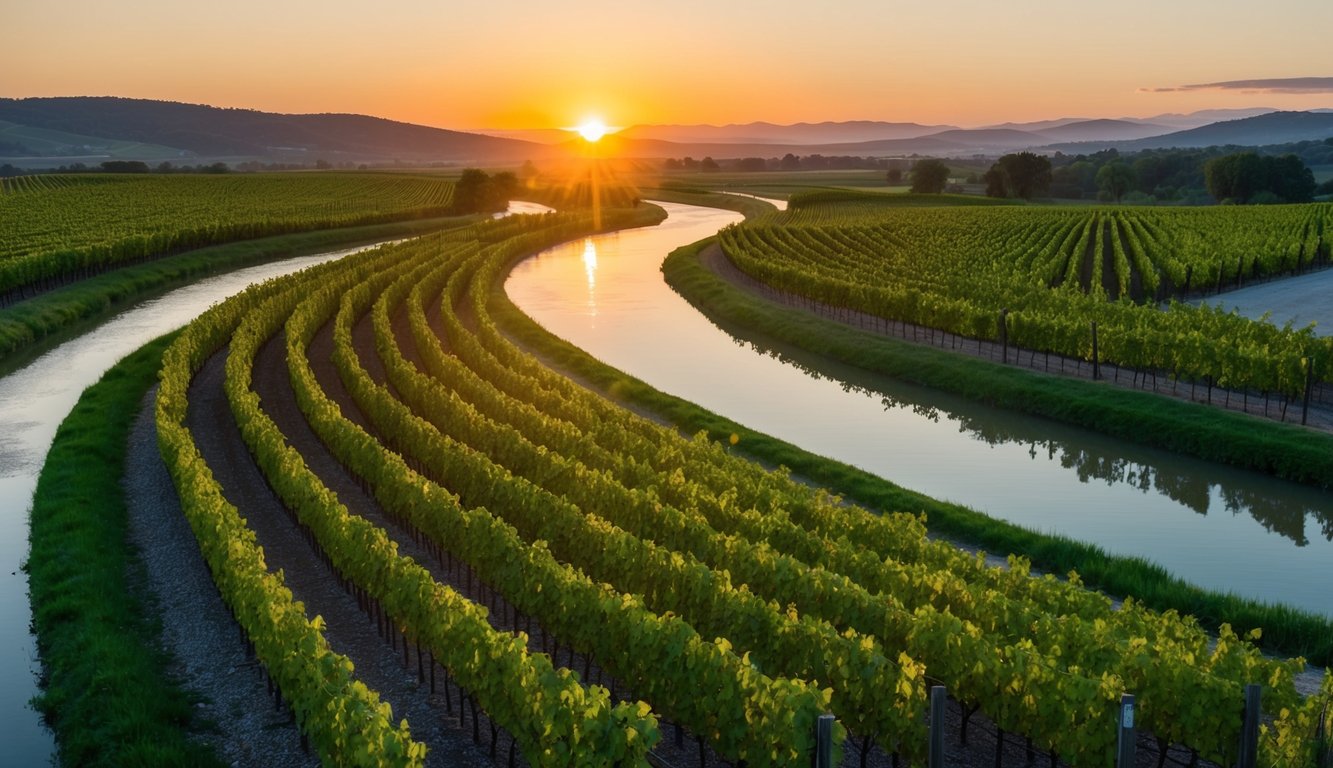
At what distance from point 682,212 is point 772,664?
131197 millimetres

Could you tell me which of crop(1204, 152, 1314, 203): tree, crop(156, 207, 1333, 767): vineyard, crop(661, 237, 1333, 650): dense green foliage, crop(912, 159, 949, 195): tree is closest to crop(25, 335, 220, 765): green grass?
crop(156, 207, 1333, 767): vineyard

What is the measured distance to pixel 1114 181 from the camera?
17225cm

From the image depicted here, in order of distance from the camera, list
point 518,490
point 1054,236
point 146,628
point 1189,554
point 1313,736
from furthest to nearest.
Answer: point 1054,236
point 1189,554
point 518,490
point 146,628
point 1313,736

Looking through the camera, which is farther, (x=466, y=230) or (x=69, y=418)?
(x=466, y=230)

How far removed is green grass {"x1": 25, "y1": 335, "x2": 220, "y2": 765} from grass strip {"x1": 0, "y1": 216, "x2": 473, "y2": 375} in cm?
1915

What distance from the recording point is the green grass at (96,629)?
14.8 m

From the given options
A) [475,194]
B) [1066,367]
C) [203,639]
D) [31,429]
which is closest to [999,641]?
[203,639]

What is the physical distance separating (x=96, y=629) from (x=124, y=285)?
4851cm

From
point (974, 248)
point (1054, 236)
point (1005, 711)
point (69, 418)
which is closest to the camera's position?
point (1005, 711)

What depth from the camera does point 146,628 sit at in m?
18.5

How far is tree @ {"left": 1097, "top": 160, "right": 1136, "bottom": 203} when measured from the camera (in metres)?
172

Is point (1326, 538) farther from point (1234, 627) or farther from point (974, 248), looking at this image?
point (974, 248)

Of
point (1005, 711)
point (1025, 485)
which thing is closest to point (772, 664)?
point (1005, 711)

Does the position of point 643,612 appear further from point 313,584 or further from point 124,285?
point 124,285
